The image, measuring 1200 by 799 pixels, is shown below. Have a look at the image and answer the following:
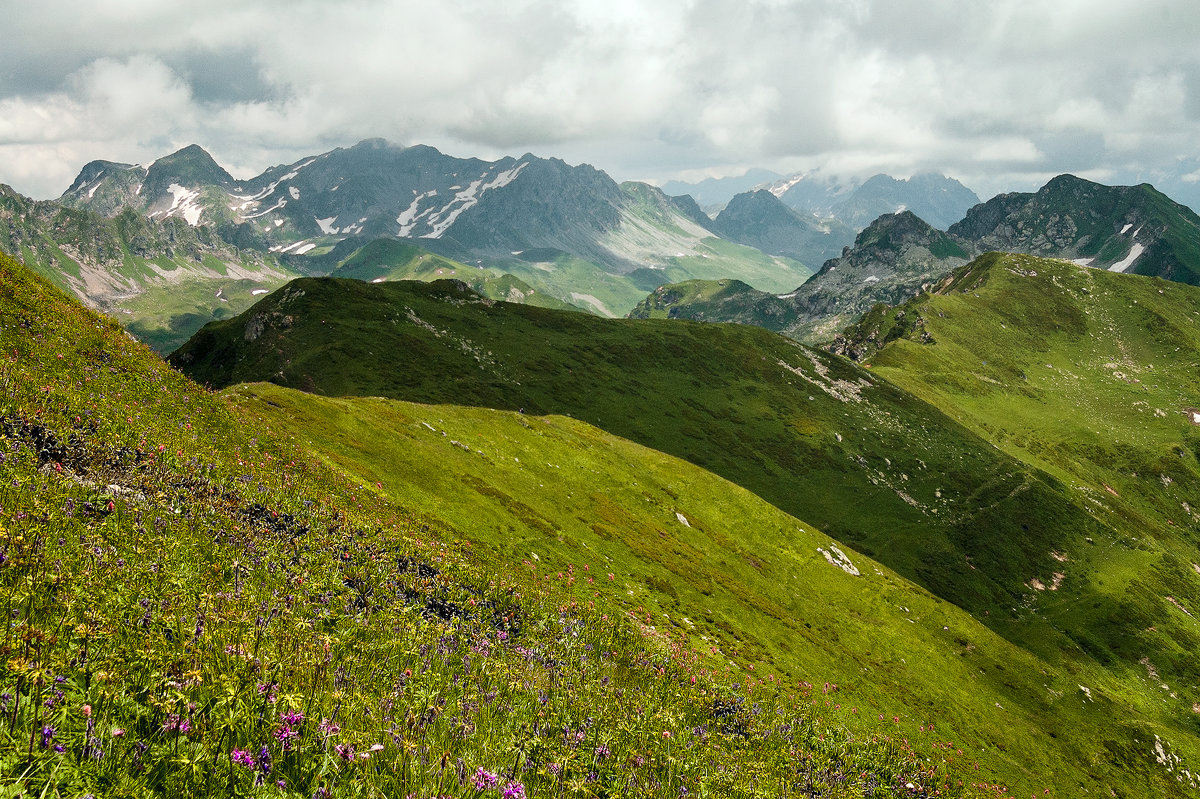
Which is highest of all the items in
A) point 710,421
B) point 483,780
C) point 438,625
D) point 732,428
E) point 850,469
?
point 483,780

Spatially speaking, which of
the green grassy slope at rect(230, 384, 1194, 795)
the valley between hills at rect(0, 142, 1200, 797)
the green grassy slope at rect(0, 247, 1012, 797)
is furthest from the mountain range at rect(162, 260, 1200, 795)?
the green grassy slope at rect(0, 247, 1012, 797)

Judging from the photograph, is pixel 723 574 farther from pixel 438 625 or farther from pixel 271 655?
pixel 271 655

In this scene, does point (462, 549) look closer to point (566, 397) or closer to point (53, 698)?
point (53, 698)

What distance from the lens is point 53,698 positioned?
635 centimetres

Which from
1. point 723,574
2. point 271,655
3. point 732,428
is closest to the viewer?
point 271,655

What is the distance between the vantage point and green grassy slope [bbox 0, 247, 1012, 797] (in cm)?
670

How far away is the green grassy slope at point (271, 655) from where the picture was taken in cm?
670

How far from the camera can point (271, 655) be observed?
8727 millimetres

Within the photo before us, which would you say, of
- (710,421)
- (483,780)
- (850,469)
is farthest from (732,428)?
(483,780)

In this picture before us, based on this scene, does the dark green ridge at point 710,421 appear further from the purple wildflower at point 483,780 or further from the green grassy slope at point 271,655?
the purple wildflower at point 483,780

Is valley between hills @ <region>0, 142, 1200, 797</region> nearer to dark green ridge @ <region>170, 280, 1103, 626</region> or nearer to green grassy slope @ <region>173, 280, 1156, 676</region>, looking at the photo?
green grassy slope @ <region>173, 280, 1156, 676</region>

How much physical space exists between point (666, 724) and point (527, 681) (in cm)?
343

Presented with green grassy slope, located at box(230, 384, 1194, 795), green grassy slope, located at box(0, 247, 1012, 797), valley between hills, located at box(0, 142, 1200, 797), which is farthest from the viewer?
green grassy slope, located at box(230, 384, 1194, 795)

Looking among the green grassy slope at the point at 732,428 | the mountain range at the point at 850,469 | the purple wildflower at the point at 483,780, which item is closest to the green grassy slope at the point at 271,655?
the purple wildflower at the point at 483,780
